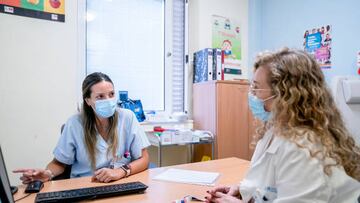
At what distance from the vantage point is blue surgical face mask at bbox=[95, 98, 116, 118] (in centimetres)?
161

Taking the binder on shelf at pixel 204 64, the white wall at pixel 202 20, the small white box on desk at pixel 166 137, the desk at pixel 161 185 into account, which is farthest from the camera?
the white wall at pixel 202 20

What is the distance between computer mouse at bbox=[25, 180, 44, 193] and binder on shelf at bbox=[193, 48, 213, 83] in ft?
6.67

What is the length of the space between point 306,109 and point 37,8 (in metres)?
2.33

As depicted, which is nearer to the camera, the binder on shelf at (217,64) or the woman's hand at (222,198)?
the woman's hand at (222,198)

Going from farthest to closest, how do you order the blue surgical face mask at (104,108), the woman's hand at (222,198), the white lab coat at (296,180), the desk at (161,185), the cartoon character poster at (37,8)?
the cartoon character poster at (37,8) → the blue surgical face mask at (104,108) → the desk at (161,185) → the woman's hand at (222,198) → the white lab coat at (296,180)

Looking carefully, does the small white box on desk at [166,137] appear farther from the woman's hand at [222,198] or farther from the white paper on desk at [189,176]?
the woman's hand at [222,198]

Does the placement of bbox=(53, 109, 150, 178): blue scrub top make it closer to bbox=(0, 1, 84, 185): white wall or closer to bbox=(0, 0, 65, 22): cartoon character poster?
bbox=(0, 1, 84, 185): white wall

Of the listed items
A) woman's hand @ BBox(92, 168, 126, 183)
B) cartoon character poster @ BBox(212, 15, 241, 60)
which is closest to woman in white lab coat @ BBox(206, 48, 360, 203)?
woman's hand @ BBox(92, 168, 126, 183)

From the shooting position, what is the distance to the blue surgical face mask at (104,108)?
1608 millimetres

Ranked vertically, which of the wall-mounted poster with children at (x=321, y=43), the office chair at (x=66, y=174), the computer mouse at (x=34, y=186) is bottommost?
the office chair at (x=66, y=174)

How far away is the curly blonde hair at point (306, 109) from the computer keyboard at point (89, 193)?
63 centimetres

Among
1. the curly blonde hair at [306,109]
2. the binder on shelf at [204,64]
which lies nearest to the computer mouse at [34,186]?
the curly blonde hair at [306,109]

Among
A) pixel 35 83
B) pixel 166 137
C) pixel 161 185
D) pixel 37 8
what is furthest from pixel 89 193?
pixel 37 8

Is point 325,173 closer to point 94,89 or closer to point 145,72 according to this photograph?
point 94,89
